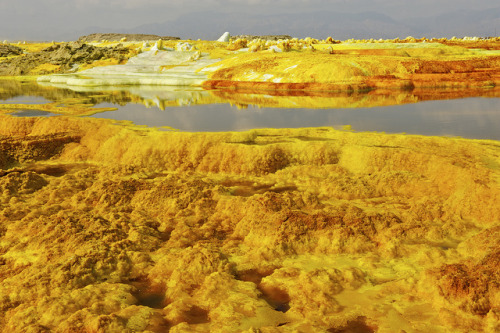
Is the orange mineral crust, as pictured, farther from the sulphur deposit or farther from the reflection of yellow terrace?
the reflection of yellow terrace

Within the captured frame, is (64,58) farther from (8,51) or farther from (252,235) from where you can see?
(252,235)

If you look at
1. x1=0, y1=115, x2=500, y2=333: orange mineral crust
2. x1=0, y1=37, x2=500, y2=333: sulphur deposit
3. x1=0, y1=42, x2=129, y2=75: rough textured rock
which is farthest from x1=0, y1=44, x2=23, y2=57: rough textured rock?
x1=0, y1=115, x2=500, y2=333: orange mineral crust

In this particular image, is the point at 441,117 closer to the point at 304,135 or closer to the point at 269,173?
the point at 304,135

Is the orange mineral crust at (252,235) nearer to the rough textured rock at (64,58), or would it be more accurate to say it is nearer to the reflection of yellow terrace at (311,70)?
the reflection of yellow terrace at (311,70)

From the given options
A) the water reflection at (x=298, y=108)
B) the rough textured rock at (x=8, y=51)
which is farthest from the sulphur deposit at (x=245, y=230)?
the rough textured rock at (x=8, y=51)

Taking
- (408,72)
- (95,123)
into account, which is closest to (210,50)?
(408,72)
